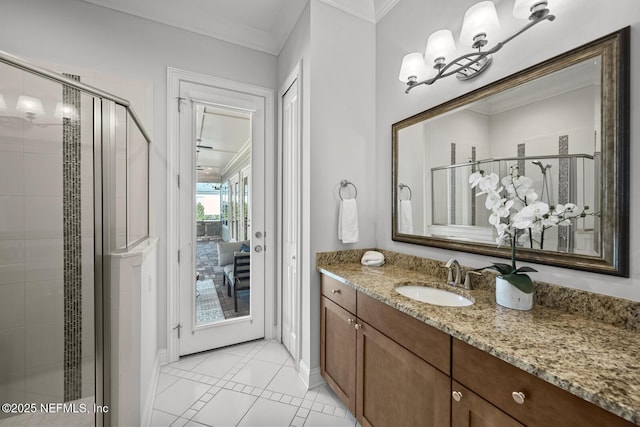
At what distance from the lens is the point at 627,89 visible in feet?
3.03

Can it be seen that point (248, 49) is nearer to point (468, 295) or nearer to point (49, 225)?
point (49, 225)

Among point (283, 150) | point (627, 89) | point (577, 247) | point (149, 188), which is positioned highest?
point (283, 150)

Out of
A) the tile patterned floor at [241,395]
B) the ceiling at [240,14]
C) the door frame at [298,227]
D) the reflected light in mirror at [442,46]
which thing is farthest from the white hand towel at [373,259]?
the ceiling at [240,14]

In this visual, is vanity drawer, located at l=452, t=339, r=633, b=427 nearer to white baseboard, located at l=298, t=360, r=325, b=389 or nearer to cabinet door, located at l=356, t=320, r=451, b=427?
cabinet door, located at l=356, t=320, r=451, b=427

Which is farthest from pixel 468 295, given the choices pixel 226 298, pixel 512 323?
pixel 226 298

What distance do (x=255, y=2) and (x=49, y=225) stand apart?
213 centimetres

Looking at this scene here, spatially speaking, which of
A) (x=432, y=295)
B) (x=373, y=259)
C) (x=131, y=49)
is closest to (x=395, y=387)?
(x=432, y=295)

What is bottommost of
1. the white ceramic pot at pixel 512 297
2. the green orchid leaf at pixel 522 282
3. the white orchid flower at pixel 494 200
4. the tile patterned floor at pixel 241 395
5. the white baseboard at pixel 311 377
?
the tile patterned floor at pixel 241 395

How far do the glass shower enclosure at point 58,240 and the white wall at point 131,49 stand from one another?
658 millimetres

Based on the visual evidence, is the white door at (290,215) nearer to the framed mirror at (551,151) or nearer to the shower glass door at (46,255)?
the framed mirror at (551,151)

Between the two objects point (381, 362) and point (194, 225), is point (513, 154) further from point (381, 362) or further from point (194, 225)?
point (194, 225)

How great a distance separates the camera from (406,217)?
1.86 metres

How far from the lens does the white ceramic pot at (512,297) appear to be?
1057 mm

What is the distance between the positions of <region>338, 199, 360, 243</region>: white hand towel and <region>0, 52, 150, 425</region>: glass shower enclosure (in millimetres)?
1309
